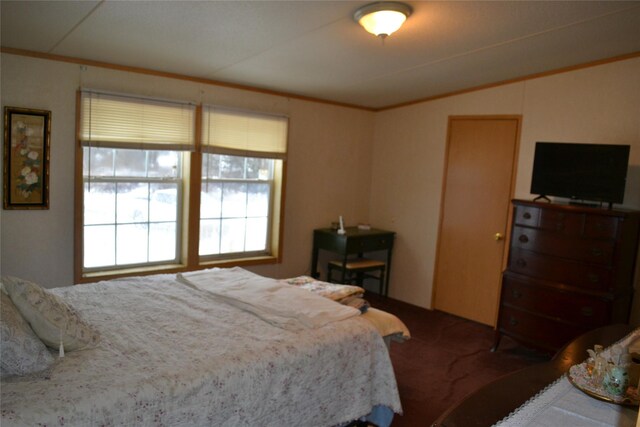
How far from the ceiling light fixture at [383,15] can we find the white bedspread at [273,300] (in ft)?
5.21

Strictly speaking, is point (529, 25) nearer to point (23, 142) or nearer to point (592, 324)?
point (592, 324)

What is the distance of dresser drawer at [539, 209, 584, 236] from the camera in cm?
333

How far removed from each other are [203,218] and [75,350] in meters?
2.39

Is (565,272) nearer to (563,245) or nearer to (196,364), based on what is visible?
(563,245)

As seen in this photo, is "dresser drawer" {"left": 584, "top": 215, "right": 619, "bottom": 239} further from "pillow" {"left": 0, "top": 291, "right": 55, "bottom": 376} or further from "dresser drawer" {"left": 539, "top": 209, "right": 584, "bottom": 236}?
"pillow" {"left": 0, "top": 291, "right": 55, "bottom": 376}

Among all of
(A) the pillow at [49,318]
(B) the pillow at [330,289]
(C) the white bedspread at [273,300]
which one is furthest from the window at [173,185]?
(A) the pillow at [49,318]

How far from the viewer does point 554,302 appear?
3449mm

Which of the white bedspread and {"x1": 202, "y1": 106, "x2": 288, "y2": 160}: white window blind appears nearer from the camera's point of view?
the white bedspread

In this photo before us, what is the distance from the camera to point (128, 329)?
2.18 m

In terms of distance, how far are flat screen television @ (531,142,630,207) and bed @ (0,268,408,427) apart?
1.88 m

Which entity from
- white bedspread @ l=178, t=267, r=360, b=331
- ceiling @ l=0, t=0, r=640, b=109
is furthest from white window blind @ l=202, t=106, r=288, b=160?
white bedspread @ l=178, t=267, r=360, b=331

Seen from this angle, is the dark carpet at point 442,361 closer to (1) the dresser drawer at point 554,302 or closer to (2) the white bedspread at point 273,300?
(1) the dresser drawer at point 554,302

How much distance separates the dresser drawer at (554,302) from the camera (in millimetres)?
3244

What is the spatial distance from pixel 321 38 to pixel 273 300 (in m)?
1.72
